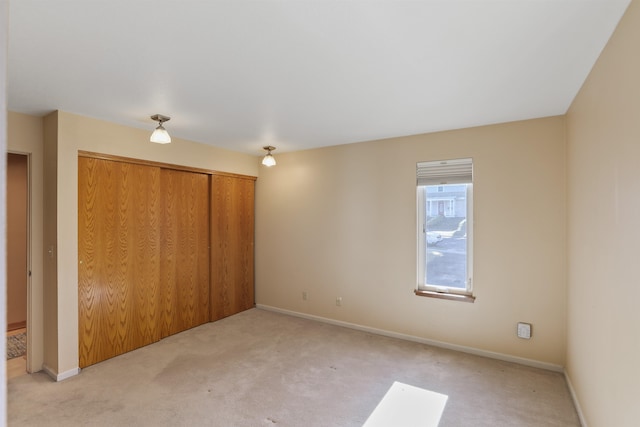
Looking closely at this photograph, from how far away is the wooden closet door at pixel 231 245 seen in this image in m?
4.40

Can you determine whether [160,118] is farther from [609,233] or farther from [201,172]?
[609,233]

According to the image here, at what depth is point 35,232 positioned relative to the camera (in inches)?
116

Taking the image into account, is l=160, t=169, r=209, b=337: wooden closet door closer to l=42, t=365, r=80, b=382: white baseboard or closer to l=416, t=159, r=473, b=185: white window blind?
l=42, t=365, r=80, b=382: white baseboard

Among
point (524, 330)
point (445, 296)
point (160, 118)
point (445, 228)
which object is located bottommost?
point (524, 330)

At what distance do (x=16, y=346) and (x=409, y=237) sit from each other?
4.58m

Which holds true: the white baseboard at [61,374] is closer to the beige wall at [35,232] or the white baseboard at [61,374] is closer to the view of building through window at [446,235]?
the beige wall at [35,232]

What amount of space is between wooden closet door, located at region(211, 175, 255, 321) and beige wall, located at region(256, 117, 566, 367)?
7.5 inches

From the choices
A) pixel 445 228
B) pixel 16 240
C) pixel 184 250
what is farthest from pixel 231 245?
pixel 445 228

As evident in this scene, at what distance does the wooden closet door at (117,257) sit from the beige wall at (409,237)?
1694 millimetres

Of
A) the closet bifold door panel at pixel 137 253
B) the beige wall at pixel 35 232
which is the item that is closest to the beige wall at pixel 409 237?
the closet bifold door panel at pixel 137 253

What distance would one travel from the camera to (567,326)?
2.89 metres

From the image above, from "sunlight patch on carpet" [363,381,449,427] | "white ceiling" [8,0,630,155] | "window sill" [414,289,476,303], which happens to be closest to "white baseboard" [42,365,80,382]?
"white ceiling" [8,0,630,155]

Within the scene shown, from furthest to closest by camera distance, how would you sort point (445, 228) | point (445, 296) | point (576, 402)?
point (445, 228) < point (445, 296) < point (576, 402)

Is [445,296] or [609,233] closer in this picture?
Answer: [609,233]
